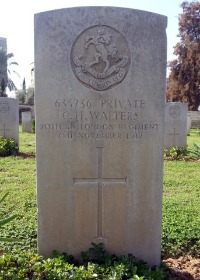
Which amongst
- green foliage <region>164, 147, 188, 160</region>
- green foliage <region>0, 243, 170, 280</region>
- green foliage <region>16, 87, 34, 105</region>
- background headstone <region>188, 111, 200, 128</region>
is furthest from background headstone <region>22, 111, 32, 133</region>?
green foliage <region>16, 87, 34, 105</region>

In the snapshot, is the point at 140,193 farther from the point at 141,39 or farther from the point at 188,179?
the point at 188,179

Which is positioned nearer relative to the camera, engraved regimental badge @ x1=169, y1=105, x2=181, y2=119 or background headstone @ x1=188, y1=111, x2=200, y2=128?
engraved regimental badge @ x1=169, y1=105, x2=181, y2=119

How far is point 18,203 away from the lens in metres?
5.21

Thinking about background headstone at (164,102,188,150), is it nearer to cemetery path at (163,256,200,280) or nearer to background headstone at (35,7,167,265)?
cemetery path at (163,256,200,280)

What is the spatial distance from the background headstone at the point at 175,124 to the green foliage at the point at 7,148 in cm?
473

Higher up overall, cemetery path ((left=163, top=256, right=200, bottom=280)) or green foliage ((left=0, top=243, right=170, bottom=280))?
green foliage ((left=0, top=243, right=170, bottom=280))

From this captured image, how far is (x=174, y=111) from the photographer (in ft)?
35.9

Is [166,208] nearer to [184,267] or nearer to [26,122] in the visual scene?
[184,267]

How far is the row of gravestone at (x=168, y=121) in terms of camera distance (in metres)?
10.9

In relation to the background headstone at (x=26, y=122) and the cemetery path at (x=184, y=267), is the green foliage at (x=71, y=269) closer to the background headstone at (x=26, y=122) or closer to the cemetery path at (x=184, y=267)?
the cemetery path at (x=184, y=267)

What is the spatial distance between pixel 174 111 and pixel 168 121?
36 cm

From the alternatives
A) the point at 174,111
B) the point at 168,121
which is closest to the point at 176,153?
the point at 168,121

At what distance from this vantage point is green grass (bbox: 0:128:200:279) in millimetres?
3736

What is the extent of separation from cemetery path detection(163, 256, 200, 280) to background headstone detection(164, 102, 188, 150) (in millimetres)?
7619
